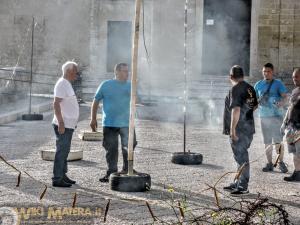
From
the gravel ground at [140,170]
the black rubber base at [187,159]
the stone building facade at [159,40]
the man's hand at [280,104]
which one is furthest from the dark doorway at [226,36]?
the man's hand at [280,104]

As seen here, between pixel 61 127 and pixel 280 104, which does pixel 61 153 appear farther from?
pixel 280 104

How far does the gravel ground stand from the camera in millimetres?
6969

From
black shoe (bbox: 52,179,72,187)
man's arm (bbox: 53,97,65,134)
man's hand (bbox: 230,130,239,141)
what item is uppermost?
man's arm (bbox: 53,97,65,134)

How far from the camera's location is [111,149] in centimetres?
898

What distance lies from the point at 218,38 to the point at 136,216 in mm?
18651

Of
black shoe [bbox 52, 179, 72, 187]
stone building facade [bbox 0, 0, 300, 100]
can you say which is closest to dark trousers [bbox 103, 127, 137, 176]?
black shoe [bbox 52, 179, 72, 187]

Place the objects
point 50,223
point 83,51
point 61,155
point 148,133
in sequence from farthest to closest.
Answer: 1. point 83,51
2. point 148,133
3. point 61,155
4. point 50,223

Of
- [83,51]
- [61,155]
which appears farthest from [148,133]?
[83,51]

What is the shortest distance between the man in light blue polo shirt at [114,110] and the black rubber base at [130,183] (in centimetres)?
66

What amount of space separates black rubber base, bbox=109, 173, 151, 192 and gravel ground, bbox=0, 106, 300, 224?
0.10 meters

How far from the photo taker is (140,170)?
32.3 feet

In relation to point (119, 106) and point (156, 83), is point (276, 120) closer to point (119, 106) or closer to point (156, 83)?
point (119, 106)

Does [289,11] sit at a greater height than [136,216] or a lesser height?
greater

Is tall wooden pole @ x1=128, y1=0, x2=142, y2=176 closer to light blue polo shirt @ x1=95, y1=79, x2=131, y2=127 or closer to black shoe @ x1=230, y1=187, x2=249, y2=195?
light blue polo shirt @ x1=95, y1=79, x2=131, y2=127
